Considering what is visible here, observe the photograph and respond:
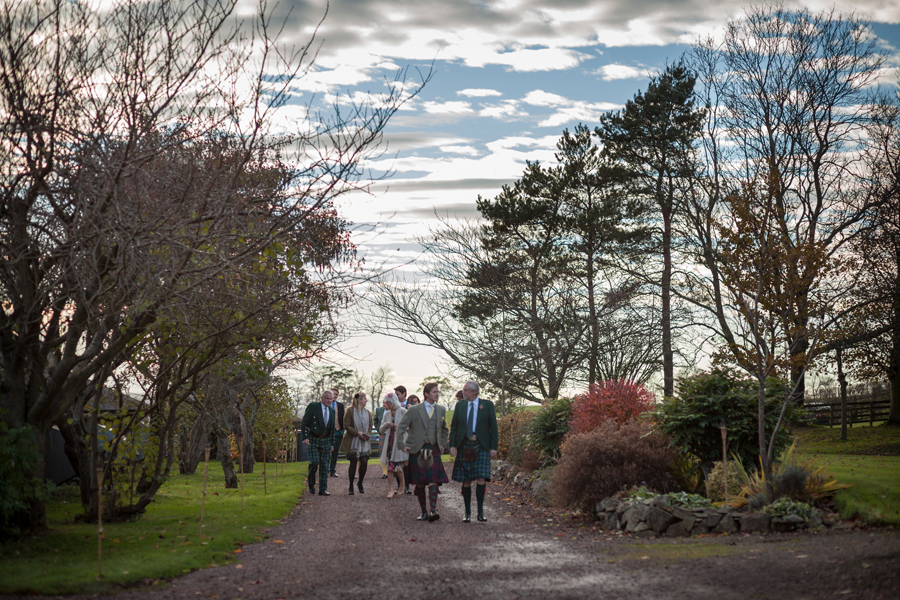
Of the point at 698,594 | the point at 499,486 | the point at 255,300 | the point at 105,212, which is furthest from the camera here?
the point at 499,486

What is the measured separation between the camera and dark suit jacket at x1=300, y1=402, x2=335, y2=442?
1503 centimetres

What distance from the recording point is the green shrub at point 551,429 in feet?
55.4

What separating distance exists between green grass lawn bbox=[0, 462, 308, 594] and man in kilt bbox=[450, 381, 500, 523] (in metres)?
2.99

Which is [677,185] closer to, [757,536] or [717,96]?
[717,96]

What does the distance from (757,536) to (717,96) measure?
70.7 feet

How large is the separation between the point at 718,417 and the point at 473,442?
159 inches

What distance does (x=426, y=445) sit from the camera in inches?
461

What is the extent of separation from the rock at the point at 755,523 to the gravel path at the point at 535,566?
52 centimetres

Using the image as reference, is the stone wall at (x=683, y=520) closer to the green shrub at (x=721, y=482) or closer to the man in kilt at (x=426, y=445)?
the green shrub at (x=721, y=482)

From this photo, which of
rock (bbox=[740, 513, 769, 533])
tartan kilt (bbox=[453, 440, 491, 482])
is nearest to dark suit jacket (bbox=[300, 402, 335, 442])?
tartan kilt (bbox=[453, 440, 491, 482])

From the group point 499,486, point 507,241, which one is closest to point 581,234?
point 507,241

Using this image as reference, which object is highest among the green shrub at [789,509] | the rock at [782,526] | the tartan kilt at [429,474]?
the tartan kilt at [429,474]

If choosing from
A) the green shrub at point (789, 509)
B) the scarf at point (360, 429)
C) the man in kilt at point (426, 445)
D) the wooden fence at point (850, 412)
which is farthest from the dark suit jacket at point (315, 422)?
the wooden fence at point (850, 412)

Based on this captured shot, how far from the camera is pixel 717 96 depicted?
27.3 m
